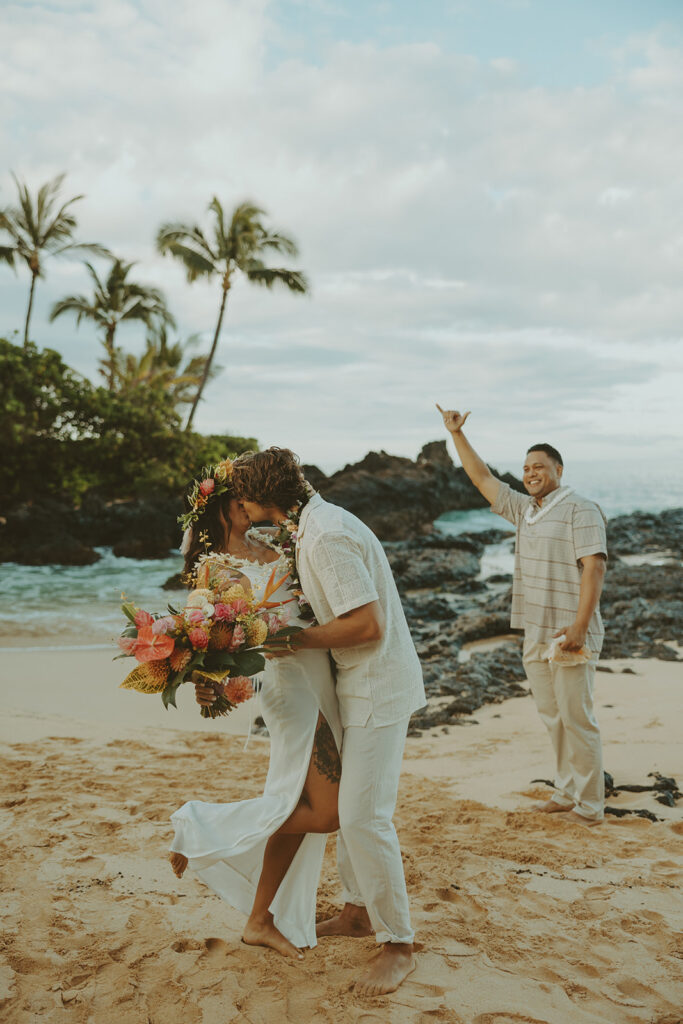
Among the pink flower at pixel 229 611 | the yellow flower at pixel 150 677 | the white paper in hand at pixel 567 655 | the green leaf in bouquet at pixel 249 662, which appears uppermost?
the pink flower at pixel 229 611

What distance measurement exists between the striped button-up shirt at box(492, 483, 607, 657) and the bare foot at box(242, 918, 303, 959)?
7.32ft

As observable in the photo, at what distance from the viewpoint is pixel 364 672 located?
9.16 feet

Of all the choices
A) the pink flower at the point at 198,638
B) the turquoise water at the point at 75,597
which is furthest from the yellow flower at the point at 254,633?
the turquoise water at the point at 75,597

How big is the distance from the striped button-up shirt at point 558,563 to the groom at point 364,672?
1.84 m

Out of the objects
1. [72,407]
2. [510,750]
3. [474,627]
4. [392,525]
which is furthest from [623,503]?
[510,750]

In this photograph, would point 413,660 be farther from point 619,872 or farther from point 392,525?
point 392,525

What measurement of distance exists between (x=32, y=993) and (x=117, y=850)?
132 centimetres

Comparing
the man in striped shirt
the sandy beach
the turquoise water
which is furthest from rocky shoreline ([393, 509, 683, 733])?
the turquoise water

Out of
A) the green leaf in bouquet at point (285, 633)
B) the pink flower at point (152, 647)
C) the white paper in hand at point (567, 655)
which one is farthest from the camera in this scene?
the white paper in hand at point (567, 655)

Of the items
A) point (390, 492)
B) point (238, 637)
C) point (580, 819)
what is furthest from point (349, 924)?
point (390, 492)

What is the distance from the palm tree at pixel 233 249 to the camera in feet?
91.3

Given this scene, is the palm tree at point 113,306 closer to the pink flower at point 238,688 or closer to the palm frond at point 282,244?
the palm frond at point 282,244

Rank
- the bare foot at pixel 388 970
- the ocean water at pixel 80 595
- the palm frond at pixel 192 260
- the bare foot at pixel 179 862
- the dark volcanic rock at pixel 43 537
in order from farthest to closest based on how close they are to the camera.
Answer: the palm frond at pixel 192 260 → the dark volcanic rock at pixel 43 537 → the ocean water at pixel 80 595 → the bare foot at pixel 179 862 → the bare foot at pixel 388 970

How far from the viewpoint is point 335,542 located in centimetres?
268
